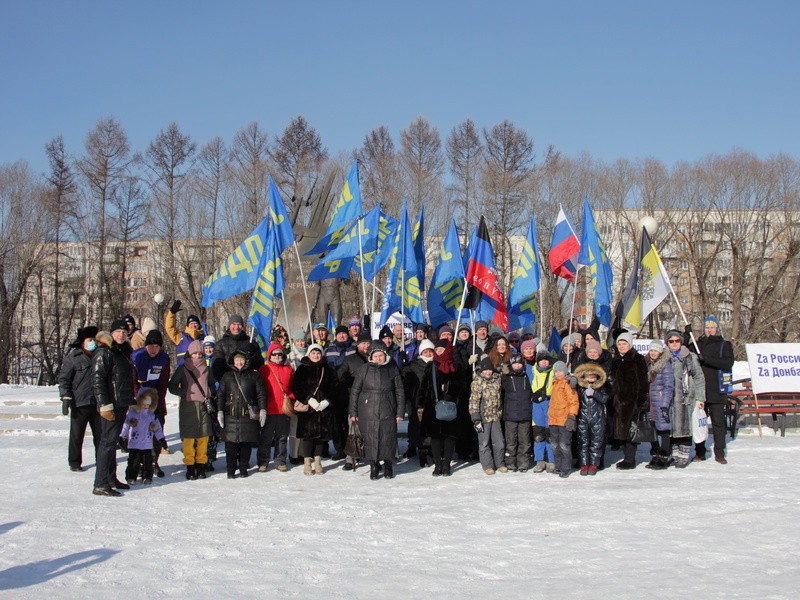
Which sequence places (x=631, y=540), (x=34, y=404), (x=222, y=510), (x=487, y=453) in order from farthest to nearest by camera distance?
(x=34, y=404) → (x=487, y=453) → (x=222, y=510) → (x=631, y=540)

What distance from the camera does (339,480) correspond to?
9.59 m

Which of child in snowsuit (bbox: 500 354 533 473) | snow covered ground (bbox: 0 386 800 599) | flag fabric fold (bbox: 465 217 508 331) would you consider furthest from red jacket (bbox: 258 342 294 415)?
flag fabric fold (bbox: 465 217 508 331)

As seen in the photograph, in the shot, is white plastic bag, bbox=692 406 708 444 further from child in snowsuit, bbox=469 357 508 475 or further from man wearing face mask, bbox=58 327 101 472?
man wearing face mask, bbox=58 327 101 472

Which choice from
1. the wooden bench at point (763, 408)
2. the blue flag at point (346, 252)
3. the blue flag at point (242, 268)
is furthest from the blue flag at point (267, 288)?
the wooden bench at point (763, 408)

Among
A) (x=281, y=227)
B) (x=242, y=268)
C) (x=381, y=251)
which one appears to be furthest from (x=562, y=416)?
(x=381, y=251)

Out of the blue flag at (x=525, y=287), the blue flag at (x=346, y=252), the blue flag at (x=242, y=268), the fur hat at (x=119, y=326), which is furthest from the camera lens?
the blue flag at (x=346, y=252)

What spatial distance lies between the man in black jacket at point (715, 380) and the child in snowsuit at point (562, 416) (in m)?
2.01

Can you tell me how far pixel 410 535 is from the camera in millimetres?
6836

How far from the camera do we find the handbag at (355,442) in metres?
9.77

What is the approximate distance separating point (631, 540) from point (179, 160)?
39855 mm

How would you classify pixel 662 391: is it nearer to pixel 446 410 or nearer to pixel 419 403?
pixel 446 410

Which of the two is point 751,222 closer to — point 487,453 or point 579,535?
point 487,453

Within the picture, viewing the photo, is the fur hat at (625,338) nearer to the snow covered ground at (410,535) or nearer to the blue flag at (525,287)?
the snow covered ground at (410,535)

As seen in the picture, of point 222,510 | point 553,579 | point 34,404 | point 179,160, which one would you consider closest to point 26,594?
point 222,510
